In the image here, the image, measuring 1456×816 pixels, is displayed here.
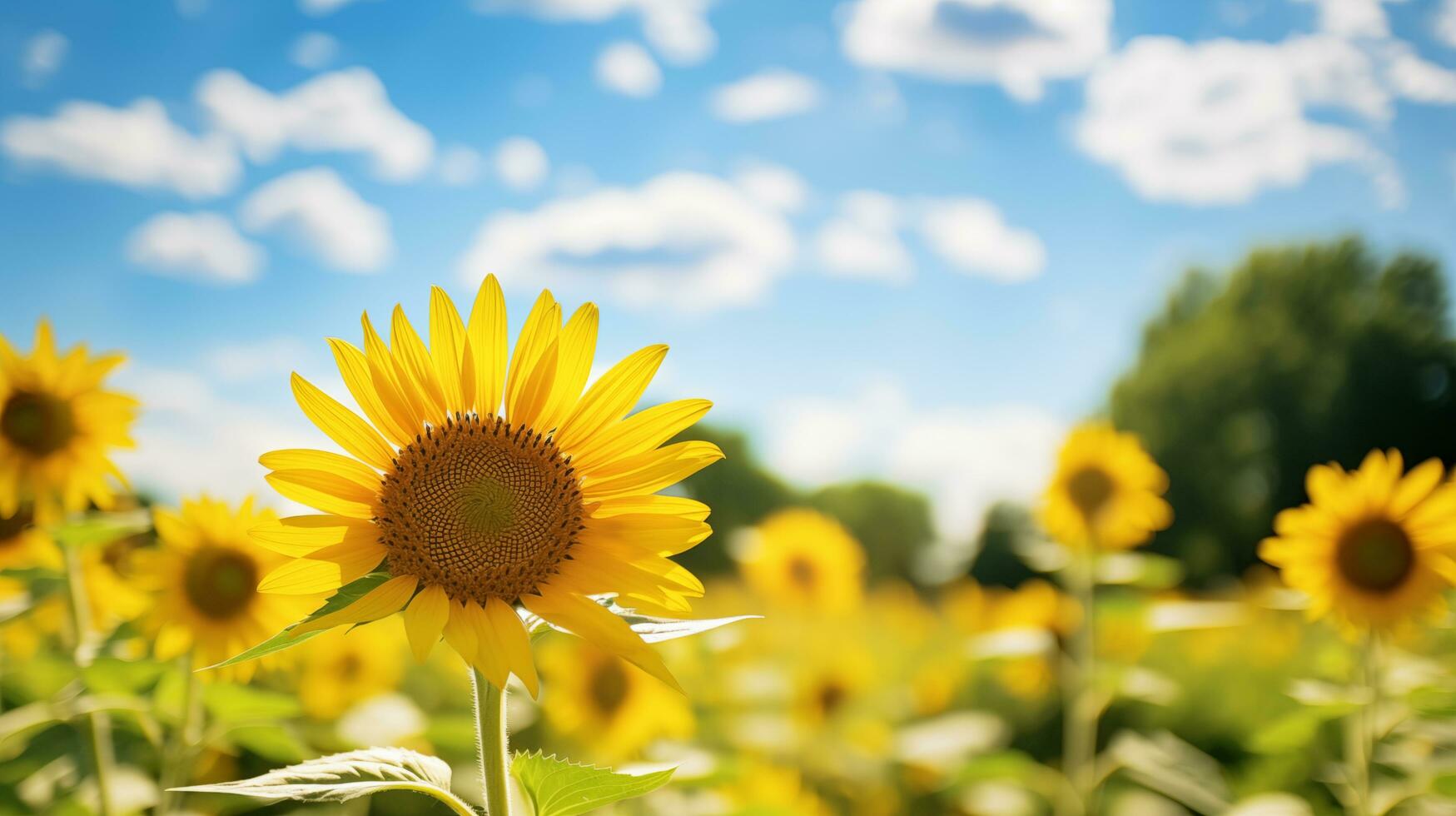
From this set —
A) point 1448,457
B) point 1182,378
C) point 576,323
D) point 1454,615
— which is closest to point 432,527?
point 576,323

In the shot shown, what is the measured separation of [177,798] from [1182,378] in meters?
30.8

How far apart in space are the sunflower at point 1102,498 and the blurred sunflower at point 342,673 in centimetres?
352

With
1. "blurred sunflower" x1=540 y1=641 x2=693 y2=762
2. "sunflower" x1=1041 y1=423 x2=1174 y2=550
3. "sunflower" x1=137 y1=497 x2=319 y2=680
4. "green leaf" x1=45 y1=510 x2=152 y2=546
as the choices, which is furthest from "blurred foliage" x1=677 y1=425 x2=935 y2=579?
"green leaf" x1=45 y1=510 x2=152 y2=546

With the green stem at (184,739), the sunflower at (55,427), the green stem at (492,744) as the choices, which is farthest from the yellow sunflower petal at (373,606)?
the sunflower at (55,427)

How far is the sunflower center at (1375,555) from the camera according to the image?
11.5ft

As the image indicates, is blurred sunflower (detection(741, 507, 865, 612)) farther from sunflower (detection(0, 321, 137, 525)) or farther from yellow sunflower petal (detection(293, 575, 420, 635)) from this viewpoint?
yellow sunflower petal (detection(293, 575, 420, 635))

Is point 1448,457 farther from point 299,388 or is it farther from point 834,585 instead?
point 299,388

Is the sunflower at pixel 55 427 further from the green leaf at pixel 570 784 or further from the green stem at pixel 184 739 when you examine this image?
the green leaf at pixel 570 784

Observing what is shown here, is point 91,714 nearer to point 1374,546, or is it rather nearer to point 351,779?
point 351,779

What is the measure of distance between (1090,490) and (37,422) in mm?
4543

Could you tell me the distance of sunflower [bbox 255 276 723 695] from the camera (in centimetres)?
134

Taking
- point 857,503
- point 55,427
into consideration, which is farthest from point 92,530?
point 857,503

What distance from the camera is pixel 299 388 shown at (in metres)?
1.42

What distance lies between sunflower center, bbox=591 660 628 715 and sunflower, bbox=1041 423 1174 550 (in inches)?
95.6
